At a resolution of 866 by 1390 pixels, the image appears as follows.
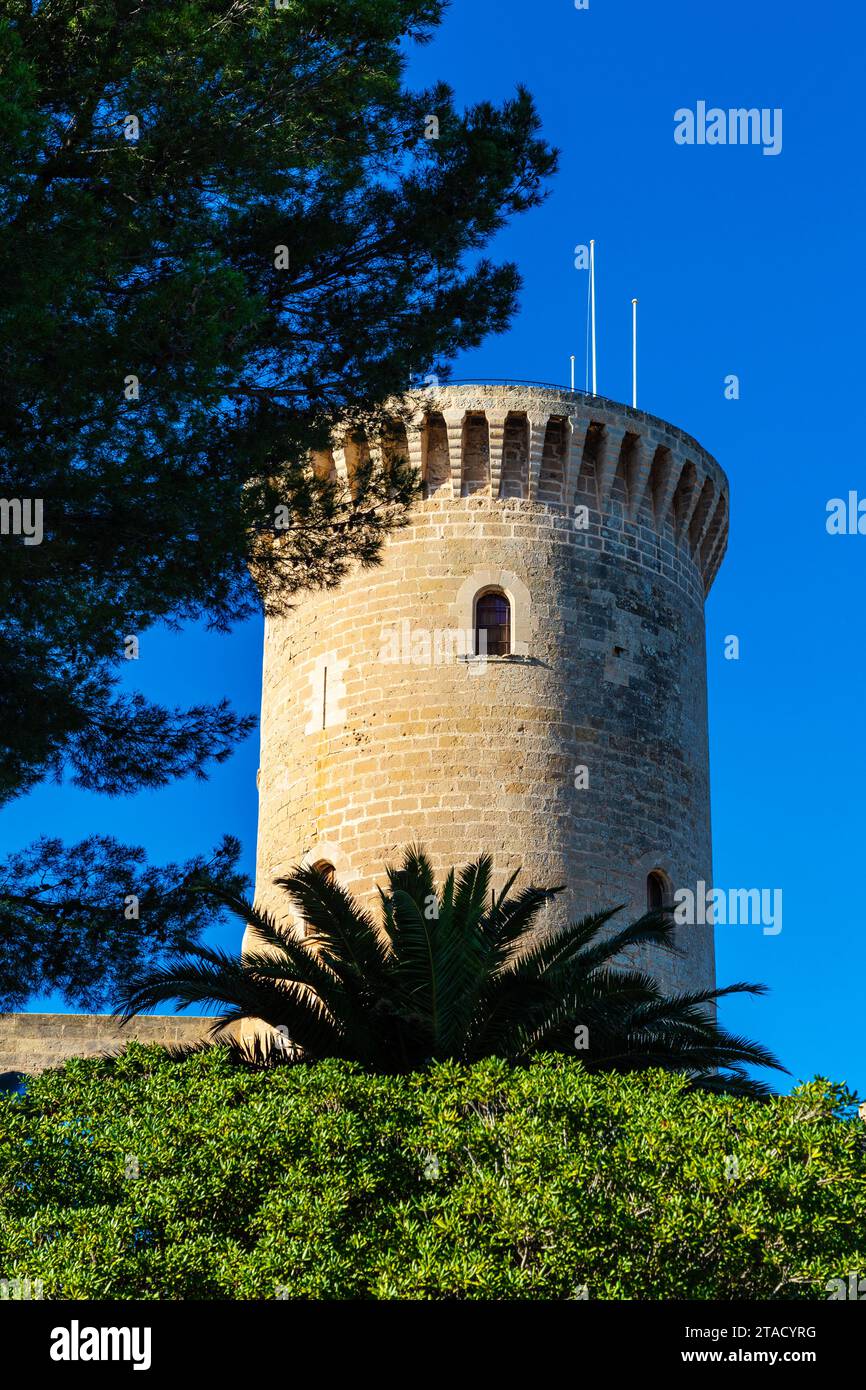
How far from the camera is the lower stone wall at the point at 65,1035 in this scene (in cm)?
1858

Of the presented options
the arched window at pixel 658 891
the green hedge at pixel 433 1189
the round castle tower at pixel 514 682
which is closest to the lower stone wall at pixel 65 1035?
the round castle tower at pixel 514 682

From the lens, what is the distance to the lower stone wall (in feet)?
61.0

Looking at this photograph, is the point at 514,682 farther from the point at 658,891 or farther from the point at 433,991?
the point at 433,991

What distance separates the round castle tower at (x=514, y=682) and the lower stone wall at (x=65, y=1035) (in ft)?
4.69

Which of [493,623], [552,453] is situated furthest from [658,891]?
[552,453]

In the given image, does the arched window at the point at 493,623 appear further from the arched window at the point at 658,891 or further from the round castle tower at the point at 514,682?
the arched window at the point at 658,891

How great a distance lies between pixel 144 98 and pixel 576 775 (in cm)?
837

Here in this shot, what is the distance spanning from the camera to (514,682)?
1792 cm

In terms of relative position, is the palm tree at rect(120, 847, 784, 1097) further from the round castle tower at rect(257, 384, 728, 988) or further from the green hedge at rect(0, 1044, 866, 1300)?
the round castle tower at rect(257, 384, 728, 988)

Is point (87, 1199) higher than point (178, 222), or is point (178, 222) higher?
point (178, 222)

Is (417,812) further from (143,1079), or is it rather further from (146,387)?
(146,387)

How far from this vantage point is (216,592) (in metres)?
11.5

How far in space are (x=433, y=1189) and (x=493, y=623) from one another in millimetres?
8488
